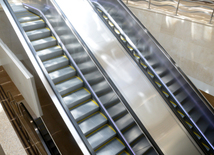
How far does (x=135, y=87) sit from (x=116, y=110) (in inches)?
35.2

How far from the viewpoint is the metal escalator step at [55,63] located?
19.6 feet

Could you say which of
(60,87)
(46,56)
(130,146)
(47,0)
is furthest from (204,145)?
(47,0)

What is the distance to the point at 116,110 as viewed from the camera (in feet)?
17.5

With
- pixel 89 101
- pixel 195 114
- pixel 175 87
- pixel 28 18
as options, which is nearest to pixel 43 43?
pixel 28 18

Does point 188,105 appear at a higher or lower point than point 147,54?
lower

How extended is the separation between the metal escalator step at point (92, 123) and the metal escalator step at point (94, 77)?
1035mm

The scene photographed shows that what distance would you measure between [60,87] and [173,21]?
4.37 m

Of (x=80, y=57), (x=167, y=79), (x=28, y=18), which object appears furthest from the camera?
(x=28, y=18)

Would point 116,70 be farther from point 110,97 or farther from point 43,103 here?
point 43,103

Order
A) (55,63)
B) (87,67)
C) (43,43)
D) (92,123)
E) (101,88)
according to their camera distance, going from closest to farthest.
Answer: (92,123) < (101,88) < (87,67) < (55,63) < (43,43)

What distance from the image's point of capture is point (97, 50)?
593 cm

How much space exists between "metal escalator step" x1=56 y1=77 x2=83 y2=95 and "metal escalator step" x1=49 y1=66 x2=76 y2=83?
151 millimetres

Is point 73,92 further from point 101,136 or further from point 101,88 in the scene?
point 101,136

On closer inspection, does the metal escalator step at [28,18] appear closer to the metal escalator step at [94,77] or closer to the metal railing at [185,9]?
the metal escalator step at [94,77]
